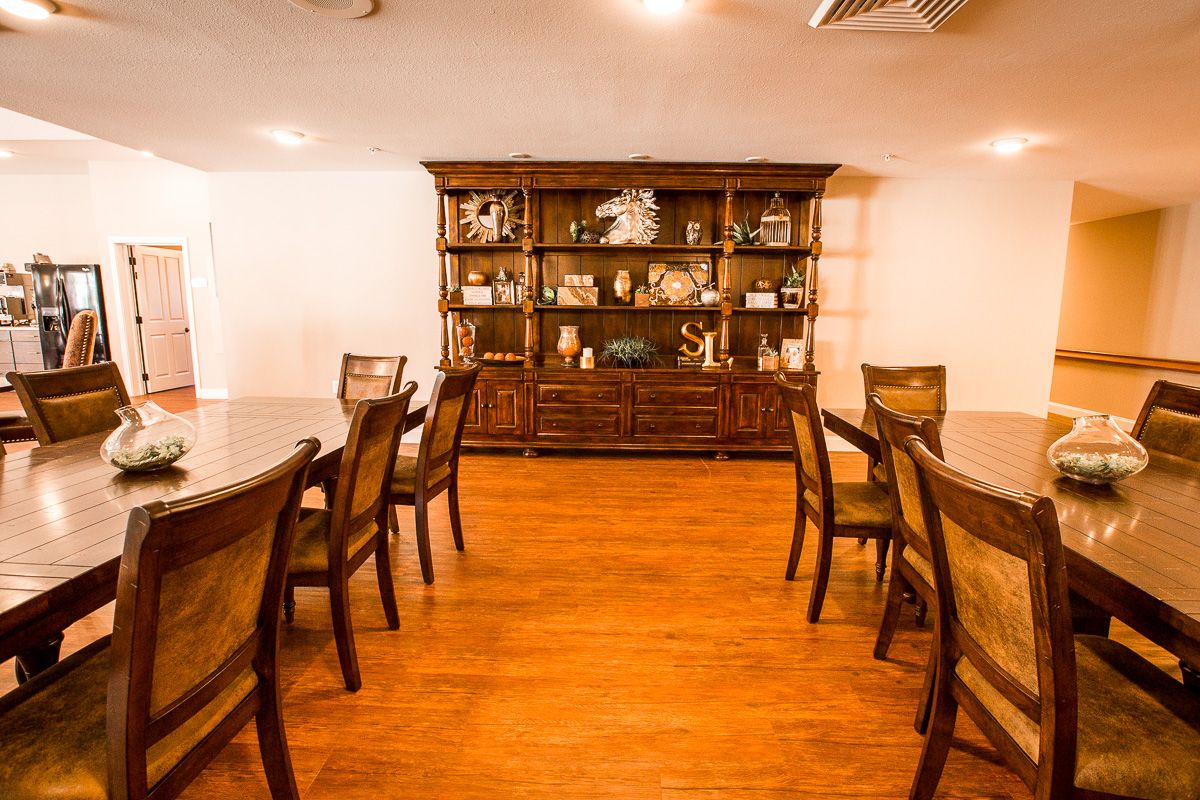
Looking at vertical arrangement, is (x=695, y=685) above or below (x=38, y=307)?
below

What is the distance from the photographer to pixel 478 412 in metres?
4.63

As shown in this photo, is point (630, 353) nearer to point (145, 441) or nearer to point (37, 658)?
point (145, 441)

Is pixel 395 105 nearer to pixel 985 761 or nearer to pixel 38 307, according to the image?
pixel 985 761

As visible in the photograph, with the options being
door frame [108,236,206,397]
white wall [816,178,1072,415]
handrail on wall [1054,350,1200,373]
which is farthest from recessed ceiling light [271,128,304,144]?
handrail on wall [1054,350,1200,373]

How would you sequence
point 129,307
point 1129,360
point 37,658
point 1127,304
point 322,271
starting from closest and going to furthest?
1. point 37,658
2. point 322,271
3. point 1129,360
4. point 1127,304
5. point 129,307

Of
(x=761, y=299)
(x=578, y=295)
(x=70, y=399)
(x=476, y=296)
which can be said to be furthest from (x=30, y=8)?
(x=761, y=299)

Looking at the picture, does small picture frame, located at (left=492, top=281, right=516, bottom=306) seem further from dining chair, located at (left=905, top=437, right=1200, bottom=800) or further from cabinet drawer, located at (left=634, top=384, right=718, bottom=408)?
dining chair, located at (left=905, top=437, right=1200, bottom=800)

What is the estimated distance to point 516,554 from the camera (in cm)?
287

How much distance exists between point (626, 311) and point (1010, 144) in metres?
2.84

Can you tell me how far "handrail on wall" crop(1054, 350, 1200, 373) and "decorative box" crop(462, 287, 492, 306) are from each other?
234 inches

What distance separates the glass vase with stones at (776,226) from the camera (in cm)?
459

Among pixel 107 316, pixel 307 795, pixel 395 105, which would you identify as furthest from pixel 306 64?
pixel 107 316

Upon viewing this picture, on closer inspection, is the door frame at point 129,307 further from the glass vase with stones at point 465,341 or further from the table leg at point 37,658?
the table leg at point 37,658

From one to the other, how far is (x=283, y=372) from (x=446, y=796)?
15.4 ft
